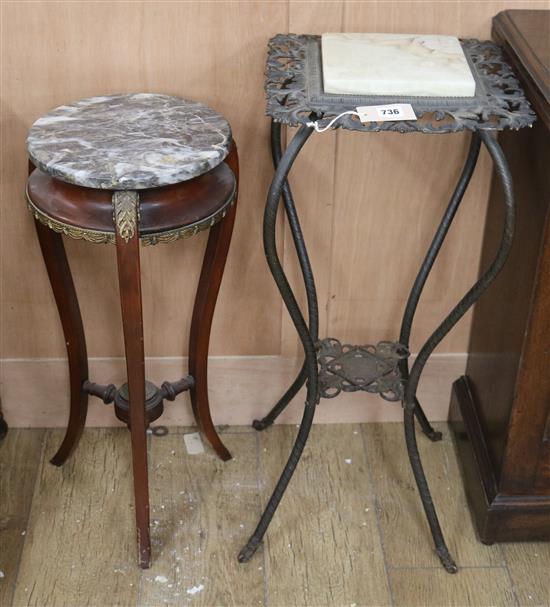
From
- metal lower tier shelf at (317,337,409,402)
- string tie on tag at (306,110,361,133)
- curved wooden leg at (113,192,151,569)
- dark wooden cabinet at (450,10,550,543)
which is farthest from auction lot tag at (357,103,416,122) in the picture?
metal lower tier shelf at (317,337,409,402)

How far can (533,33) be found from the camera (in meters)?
1.74

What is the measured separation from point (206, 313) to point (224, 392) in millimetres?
378

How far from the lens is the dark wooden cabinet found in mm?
1703

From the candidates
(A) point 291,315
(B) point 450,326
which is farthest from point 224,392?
(B) point 450,326

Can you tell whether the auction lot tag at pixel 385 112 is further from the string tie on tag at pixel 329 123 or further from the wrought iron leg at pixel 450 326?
the wrought iron leg at pixel 450 326

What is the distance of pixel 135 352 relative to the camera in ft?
5.62

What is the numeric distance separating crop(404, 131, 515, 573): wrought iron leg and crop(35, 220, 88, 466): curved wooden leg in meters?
0.72

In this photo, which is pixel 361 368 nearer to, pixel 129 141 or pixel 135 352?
pixel 135 352

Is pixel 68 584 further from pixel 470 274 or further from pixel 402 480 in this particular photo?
pixel 470 274

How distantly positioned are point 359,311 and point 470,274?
27 centimetres

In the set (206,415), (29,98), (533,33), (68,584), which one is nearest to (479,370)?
(206,415)

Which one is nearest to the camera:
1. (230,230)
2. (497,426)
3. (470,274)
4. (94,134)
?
(94,134)

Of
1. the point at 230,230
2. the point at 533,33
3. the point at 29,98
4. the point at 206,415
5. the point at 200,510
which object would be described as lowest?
the point at 200,510

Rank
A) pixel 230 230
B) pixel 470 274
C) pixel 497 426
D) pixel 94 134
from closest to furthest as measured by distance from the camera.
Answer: pixel 94 134 → pixel 230 230 → pixel 497 426 → pixel 470 274
